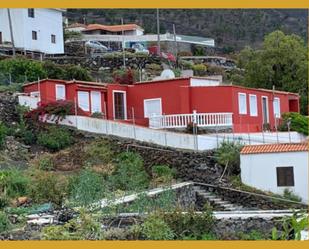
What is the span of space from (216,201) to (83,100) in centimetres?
→ 943

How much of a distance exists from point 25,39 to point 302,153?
91.9ft

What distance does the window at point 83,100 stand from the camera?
28266mm

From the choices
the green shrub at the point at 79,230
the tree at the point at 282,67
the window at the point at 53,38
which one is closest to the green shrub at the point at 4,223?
the green shrub at the point at 79,230

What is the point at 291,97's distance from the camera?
3450cm

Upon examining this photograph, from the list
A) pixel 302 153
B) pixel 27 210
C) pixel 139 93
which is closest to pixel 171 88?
pixel 139 93

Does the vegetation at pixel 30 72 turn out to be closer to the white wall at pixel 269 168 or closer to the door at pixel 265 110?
the door at pixel 265 110

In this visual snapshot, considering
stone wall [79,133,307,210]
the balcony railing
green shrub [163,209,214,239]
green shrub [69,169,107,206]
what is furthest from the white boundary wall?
green shrub [163,209,214,239]

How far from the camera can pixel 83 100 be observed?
2845 cm

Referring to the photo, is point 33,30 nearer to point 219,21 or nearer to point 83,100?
point 83,100

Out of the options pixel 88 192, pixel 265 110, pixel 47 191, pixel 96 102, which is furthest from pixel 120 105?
pixel 88 192

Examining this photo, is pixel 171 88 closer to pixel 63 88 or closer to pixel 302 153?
pixel 63 88

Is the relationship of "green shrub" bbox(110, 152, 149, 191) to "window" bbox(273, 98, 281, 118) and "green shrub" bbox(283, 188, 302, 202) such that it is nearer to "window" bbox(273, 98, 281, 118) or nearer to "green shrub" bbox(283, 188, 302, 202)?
"green shrub" bbox(283, 188, 302, 202)

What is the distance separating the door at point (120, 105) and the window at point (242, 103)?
4793 mm

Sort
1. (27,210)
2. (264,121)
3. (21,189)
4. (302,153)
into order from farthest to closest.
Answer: (264,121) < (302,153) < (21,189) < (27,210)
